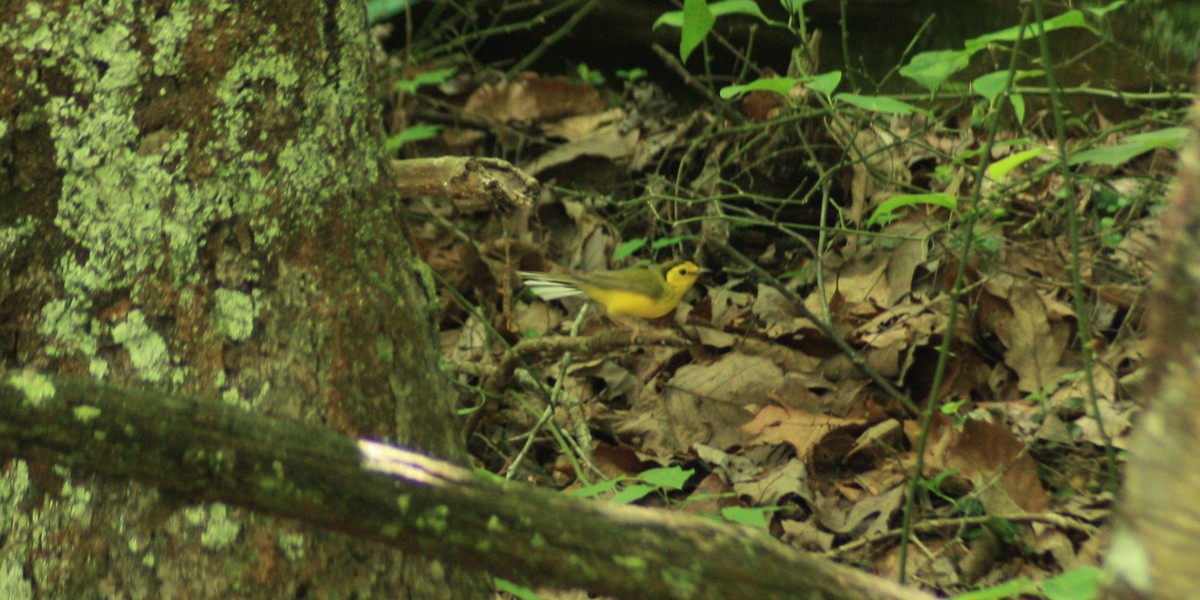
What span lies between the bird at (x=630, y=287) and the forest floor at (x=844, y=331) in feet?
0.37

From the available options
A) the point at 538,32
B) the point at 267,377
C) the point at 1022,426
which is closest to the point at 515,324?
the point at 1022,426

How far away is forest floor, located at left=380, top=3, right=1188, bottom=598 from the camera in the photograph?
300 cm

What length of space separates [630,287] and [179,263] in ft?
7.90

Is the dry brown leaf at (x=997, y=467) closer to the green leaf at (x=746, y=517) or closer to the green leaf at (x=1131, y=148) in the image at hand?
the green leaf at (x=746, y=517)

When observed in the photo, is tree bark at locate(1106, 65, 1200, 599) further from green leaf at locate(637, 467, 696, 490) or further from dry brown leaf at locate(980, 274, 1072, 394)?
dry brown leaf at locate(980, 274, 1072, 394)

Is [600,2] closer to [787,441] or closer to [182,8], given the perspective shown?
[787,441]

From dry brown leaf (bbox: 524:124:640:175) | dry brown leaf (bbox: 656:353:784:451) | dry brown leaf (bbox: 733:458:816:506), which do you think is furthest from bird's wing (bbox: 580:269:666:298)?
dry brown leaf (bbox: 524:124:640:175)

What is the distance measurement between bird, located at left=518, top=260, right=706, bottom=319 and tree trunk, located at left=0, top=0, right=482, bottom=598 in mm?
2210

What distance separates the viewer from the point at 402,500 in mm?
1251

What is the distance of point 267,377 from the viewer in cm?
196

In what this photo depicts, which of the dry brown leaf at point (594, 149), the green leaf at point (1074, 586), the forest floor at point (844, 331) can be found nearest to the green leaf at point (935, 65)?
the forest floor at point (844, 331)

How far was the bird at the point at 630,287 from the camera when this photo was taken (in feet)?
13.8

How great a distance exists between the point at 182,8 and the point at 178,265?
436 millimetres

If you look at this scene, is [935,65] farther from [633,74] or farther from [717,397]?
[633,74]
